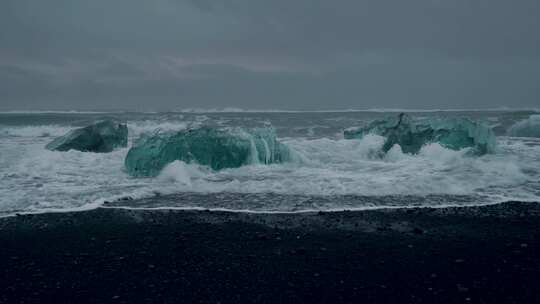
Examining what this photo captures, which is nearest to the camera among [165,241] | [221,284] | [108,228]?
[221,284]

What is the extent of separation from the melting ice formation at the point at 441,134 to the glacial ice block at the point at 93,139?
8.64 m

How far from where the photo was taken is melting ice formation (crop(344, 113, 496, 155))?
40.7 feet

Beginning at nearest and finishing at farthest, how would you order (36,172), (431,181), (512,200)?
(512,200), (431,181), (36,172)

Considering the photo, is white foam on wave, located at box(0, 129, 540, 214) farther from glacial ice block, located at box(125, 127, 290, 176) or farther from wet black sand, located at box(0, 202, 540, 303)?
wet black sand, located at box(0, 202, 540, 303)

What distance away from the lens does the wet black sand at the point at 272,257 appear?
11.6ft

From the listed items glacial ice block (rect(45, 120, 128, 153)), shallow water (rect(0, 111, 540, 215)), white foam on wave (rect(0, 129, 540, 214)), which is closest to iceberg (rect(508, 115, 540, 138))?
shallow water (rect(0, 111, 540, 215))

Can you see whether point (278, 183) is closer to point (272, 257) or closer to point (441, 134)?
point (272, 257)

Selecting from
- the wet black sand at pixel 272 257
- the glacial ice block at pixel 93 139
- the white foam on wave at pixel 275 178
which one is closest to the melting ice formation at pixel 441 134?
the white foam on wave at pixel 275 178

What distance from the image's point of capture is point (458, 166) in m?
9.80

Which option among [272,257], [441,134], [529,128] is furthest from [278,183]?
[529,128]

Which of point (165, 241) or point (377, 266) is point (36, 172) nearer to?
point (165, 241)

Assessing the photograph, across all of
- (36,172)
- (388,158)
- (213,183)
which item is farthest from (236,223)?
(388,158)

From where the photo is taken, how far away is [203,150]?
10.0 m

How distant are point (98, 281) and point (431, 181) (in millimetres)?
6432
